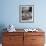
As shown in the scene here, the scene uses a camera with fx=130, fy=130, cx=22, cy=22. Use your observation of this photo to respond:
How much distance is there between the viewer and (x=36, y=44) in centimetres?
370

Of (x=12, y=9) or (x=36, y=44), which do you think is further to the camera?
(x=12, y=9)

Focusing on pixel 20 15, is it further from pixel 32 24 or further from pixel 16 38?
pixel 16 38

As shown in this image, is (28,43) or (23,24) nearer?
(28,43)

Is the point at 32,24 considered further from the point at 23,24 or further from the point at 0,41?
the point at 0,41

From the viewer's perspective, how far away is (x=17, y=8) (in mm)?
4133

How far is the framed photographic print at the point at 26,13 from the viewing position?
414cm

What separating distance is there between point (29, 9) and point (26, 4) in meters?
0.18

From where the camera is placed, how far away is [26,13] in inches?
164

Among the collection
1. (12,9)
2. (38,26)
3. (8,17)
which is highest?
(12,9)

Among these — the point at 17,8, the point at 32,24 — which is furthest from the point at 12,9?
the point at 32,24

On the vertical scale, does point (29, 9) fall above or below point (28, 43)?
above

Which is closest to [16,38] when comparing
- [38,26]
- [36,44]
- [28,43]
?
[28,43]

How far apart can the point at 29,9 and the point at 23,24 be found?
517 mm

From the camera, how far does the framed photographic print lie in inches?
163
